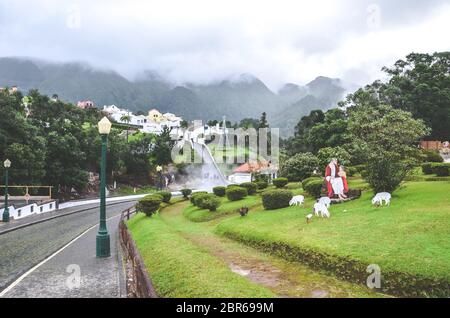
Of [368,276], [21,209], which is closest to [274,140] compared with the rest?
[21,209]

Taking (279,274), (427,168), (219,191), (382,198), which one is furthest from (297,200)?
(219,191)

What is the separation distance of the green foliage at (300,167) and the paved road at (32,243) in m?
17.6

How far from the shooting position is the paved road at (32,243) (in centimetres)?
1316

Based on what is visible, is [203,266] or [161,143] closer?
[203,266]

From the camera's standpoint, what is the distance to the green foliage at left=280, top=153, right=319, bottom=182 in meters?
36.0

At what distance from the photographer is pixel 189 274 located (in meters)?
9.94

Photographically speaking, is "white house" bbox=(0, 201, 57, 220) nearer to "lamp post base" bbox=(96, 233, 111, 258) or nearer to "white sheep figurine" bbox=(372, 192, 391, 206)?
"lamp post base" bbox=(96, 233, 111, 258)

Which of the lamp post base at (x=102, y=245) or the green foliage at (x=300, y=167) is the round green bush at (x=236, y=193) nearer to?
the green foliage at (x=300, y=167)

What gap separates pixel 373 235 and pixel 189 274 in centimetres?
665
